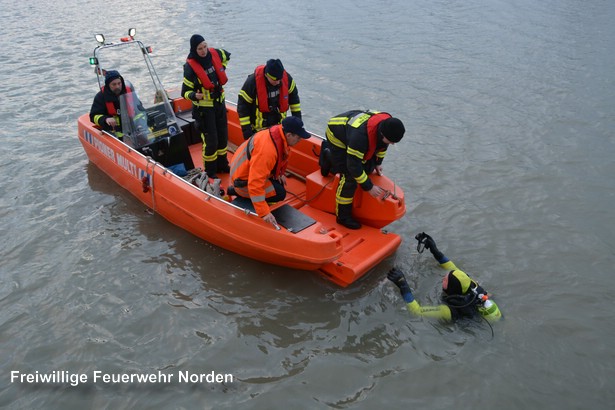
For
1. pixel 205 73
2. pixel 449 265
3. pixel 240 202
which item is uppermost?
pixel 205 73

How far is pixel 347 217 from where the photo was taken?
4887mm

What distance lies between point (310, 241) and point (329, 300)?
25.6 inches

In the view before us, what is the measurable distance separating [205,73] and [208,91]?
0.66ft

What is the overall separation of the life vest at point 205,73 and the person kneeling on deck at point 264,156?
1201 millimetres

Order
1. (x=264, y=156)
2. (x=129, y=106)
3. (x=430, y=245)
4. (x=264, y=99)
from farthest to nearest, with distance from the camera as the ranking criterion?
1. (x=129, y=106)
2. (x=264, y=99)
3. (x=430, y=245)
4. (x=264, y=156)

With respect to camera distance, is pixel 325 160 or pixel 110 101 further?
pixel 110 101

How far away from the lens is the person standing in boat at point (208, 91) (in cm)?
502

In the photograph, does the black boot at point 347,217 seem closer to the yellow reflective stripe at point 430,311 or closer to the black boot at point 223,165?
the yellow reflective stripe at point 430,311

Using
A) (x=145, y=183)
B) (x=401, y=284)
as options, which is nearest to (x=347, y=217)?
(x=401, y=284)

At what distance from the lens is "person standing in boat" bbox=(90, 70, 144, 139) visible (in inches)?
207

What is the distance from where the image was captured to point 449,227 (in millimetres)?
5504

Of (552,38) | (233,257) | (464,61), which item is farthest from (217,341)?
(552,38)

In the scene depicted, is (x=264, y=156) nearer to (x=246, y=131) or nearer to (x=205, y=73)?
(x=246, y=131)

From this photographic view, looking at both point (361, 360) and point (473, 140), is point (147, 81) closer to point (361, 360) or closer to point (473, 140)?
point (473, 140)
